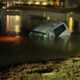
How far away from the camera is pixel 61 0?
79.2 meters

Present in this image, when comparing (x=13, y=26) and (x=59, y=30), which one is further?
(x=13, y=26)

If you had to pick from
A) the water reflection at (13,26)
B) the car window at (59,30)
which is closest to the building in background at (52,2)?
the water reflection at (13,26)

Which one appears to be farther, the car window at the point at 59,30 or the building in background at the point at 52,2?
the building in background at the point at 52,2

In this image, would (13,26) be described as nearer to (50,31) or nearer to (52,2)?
(50,31)

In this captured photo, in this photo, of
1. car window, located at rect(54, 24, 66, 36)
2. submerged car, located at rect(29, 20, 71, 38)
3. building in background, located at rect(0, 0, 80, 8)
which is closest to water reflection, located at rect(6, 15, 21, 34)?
submerged car, located at rect(29, 20, 71, 38)

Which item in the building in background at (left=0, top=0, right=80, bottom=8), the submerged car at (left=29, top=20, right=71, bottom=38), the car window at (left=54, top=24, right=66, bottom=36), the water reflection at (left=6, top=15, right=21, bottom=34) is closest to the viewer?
the submerged car at (left=29, top=20, right=71, bottom=38)

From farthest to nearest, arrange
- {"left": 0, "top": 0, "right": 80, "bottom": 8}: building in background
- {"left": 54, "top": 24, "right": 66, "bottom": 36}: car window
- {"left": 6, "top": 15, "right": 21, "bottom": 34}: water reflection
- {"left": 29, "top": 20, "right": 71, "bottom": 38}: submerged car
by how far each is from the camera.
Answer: {"left": 0, "top": 0, "right": 80, "bottom": 8}: building in background, {"left": 6, "top": 15, "right": 21, "bottom": 34}: water reflection, {"left": 54, "top": 24, "right": 66, "bottom": 36}: car window, {"left": 29, "top": 20, "right": 71, "bottom": 38}: submerged car

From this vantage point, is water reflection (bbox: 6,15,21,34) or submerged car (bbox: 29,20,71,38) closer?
submerged car (bbox: 29,20,71,38)

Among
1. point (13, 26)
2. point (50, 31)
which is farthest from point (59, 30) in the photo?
point (13, 26)

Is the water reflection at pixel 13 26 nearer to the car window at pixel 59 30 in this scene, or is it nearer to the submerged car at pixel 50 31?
the submerged car at pixel 50 31

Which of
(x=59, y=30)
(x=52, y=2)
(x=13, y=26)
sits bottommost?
(x=13, y=26)

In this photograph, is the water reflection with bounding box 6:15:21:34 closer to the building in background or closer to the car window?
the car window

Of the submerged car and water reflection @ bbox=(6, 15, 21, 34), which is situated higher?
the submerged car

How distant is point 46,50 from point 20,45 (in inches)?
85.7
